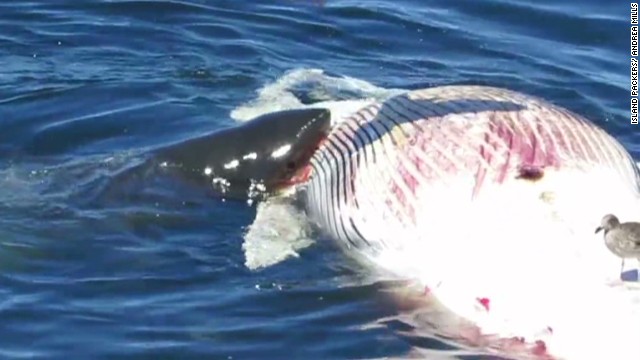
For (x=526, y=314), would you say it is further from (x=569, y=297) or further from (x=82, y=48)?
(x=82, y=48)

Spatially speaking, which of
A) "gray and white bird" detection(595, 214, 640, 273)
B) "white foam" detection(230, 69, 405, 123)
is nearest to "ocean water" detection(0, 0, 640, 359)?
"white foam" detection(230, 69, 405, 123)

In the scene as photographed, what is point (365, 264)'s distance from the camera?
8.45m

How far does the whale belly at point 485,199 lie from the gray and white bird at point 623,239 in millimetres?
132

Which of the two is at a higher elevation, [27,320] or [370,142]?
[370,142]

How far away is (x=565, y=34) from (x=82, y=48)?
348 centimetres

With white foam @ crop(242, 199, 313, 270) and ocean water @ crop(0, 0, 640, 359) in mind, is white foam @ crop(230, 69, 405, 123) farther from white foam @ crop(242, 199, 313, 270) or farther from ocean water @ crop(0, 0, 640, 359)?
white foam @ crop(242, 199, 313, 270)

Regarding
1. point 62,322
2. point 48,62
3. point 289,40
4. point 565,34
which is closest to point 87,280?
point 62,322

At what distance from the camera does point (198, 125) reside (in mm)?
10594

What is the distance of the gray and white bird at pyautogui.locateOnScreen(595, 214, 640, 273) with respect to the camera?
7.34 meters

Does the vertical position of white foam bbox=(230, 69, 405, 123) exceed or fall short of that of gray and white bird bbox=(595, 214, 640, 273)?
it falls short

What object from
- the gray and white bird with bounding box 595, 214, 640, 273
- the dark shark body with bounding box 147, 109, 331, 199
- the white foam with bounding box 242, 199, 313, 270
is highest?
the gray and white bird with bounding box 595, 214, 640, 273

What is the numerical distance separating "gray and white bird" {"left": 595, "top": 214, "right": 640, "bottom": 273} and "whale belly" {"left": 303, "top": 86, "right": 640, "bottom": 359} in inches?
5.2

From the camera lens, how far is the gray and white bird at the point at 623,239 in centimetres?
734

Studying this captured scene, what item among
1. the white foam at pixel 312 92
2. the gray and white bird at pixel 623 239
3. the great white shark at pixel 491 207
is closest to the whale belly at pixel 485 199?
the great white shark at pixel 491 207
